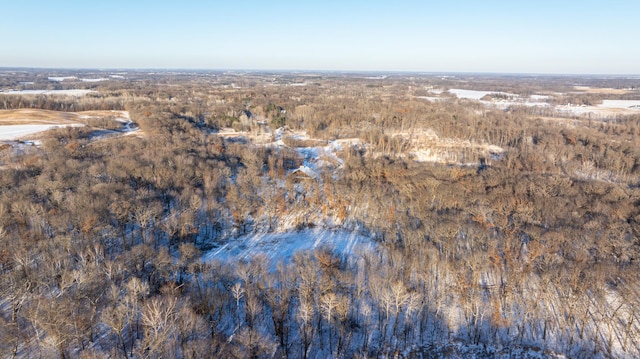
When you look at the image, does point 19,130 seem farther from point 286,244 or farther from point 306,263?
point 306,263

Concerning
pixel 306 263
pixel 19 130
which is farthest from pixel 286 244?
pixel 19 130

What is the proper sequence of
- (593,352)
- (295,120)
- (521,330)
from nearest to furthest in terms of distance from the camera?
(593,352)
(521,330)
(295,120)

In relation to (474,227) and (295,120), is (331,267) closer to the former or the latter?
(474,227)

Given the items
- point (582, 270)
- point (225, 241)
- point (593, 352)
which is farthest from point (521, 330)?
point (225, 241)

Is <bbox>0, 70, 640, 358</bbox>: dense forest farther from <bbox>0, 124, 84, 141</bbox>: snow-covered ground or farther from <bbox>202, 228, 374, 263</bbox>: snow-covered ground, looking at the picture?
<bbox>0, 124, 84, 141</bbox>: snow-covered ground

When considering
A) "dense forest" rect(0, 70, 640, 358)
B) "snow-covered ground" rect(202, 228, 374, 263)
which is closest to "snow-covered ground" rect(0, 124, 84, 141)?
"dense forest" rect(0, 70, 640, 358)
